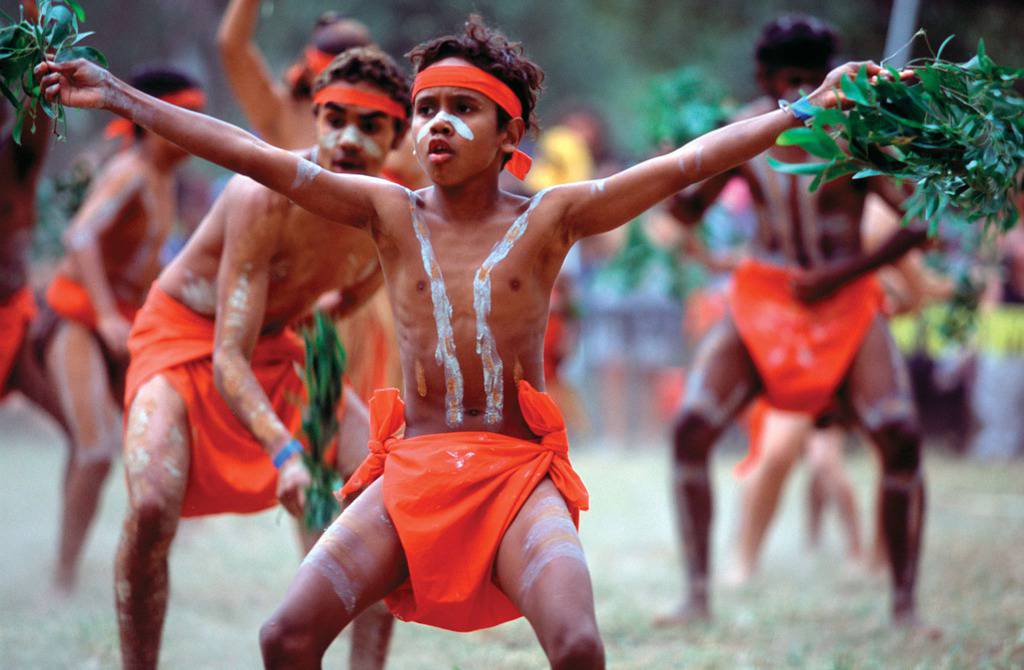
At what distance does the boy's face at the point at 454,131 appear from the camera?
3.29 meters

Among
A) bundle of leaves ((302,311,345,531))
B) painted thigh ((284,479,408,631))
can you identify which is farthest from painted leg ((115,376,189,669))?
painted thigh ((284,479,408,631))

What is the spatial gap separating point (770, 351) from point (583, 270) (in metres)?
7.04

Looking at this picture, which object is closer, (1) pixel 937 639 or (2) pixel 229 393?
(2) pixel 229 393

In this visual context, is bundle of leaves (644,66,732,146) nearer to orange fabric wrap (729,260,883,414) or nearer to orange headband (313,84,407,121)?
orange fabric wrap (729,260,883,414)

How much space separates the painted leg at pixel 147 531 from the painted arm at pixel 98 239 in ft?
6.42

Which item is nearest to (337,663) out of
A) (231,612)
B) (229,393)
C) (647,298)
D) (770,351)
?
(231,612)

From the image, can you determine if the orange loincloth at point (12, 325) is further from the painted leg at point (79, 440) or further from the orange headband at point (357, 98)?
the orange headband at point (357, 98)

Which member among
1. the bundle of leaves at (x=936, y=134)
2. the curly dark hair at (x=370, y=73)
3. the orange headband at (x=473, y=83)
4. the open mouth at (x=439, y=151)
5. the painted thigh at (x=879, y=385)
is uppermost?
the curly dark hair at (x=370, y=73)

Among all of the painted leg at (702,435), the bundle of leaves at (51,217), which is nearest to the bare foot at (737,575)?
the painted leg at (702,435)

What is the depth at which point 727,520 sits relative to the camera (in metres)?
8.80

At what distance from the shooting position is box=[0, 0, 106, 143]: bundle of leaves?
10.6 ft

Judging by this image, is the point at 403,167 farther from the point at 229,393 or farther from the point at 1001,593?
the point at 1001,593

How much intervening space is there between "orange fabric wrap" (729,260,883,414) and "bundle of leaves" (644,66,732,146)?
0.83 meters

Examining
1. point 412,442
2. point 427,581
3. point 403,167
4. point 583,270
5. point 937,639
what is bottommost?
point 937,639
